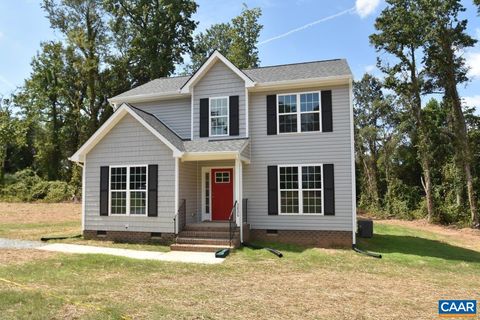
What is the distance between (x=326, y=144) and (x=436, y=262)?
5104 mm

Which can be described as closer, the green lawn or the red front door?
the green lawn

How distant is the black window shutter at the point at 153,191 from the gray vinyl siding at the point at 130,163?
0.13 metres

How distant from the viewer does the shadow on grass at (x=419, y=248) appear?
Result: 39.2ft

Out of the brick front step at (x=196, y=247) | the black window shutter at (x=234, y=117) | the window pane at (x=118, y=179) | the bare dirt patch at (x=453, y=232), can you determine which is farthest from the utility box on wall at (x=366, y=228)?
the window pane at (x=118, y=179)

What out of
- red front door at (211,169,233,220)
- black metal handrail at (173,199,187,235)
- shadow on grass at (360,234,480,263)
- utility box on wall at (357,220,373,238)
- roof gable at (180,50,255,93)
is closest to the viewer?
shadow on grass at (360,234,480,263)

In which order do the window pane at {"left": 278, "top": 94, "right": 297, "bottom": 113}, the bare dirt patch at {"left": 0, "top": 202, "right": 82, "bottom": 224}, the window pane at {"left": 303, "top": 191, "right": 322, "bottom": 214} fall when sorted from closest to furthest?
1. the window pane at {"left": 303, "top": 191, "right": 322, "bottom": 214}
2. the window pane at {"left": 278, "top": 94, "right": 297, "bottom": 113}
3. the bare dirt patch at {"left": 0, "top": 202, "right": 82, "bottom": 224}

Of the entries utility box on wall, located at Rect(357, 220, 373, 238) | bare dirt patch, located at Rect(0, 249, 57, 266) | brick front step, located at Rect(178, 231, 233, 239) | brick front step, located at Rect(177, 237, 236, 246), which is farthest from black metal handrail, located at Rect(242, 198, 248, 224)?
bare dirt patch, located at Rect(0, 249, 57, 266)

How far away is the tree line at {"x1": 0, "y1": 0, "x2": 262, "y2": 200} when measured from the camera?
31.7 metres

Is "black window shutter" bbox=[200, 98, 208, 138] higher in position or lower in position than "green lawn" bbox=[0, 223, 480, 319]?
higher

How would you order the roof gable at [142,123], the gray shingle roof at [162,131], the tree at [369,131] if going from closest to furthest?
the roof gable at [142,123], the gray shingle roof at [162,131], the tree at [369,131]

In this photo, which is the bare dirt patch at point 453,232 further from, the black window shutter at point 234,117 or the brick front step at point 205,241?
the black window shutter at point 234,117

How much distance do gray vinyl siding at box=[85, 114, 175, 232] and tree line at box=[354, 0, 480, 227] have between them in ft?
55.9

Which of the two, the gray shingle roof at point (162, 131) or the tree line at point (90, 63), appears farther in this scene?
the tree line at point (90, 63)

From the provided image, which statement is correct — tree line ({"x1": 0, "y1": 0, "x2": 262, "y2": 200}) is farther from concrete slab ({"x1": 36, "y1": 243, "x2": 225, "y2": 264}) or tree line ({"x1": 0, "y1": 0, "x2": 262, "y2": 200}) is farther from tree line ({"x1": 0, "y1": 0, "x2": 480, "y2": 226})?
concrete slab ({"x1": 36, "y1": 243, "x2": 225, "y2": 264})
